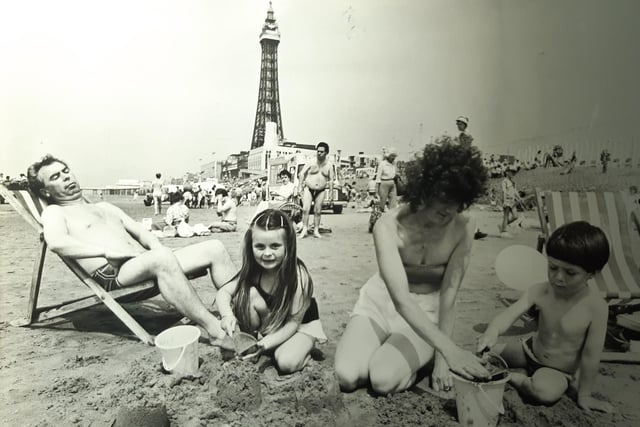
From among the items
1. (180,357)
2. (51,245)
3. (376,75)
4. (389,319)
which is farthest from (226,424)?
(376,75)

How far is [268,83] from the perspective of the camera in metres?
2.57

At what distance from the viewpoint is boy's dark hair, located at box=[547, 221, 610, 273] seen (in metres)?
2.05

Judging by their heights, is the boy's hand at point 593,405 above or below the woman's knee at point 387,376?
below

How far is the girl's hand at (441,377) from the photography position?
80.5 inches

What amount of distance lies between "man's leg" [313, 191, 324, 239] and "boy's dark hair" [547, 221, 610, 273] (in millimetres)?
1374

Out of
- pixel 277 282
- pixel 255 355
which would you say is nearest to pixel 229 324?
pixel 255 355

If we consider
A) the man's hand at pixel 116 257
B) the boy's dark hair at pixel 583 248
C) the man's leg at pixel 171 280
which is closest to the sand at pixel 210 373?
the man's leg at pixel 171 280

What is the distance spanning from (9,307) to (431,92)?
2.76 m

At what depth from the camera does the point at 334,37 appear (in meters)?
2.47

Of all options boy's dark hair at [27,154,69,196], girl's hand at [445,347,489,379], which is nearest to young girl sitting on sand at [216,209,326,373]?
girl's hand at [445,347,489,379]

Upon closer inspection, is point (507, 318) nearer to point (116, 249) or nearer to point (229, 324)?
point (229, 324)

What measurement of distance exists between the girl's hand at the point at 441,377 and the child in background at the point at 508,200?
1.00 meters

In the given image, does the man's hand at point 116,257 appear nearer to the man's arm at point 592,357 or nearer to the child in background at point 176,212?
the child in background at point 176,212

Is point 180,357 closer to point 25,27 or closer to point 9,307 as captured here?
point 9,307
